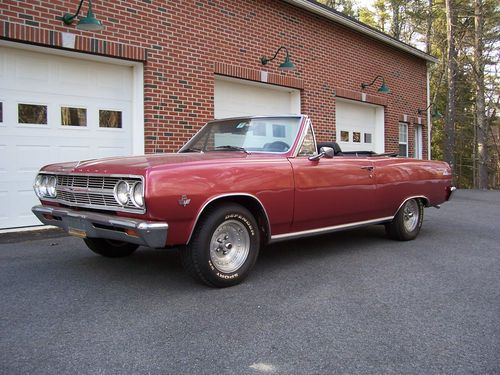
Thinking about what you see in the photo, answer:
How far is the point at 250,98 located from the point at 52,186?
584 centimetres

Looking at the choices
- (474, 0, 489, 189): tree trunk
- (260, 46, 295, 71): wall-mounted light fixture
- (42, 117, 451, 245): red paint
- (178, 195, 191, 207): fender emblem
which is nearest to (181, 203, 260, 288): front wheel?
(42, 117, 451, 245): red paint

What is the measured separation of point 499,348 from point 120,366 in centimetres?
220

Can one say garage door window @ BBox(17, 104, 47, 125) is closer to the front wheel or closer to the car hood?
the car hood

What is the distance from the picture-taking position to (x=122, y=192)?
3.50 m

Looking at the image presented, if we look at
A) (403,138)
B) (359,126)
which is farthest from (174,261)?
(403,138)

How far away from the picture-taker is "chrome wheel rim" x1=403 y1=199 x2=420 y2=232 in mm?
6109

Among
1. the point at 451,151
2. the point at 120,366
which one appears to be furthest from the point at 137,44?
the point at 451,151

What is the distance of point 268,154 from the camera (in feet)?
14.8

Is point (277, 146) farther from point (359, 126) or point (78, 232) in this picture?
point (359, 126)

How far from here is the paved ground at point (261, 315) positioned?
8.29ft

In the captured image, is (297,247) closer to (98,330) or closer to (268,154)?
(268,154)

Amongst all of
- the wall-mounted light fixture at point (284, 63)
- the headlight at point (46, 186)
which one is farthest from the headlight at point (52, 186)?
the wall-mounted light fixture at point (284, 63)

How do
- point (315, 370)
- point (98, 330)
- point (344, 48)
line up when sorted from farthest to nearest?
point (344, 48)
point (98, 330)
point (315, 370)

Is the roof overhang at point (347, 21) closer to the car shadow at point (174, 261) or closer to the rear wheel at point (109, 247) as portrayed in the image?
the car shadow at point (174, 261)
